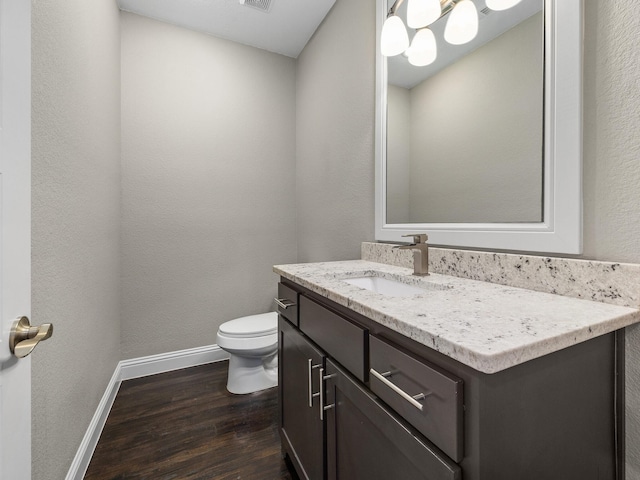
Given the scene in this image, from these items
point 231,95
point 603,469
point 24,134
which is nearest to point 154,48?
point 231,95

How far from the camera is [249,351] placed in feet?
6.17

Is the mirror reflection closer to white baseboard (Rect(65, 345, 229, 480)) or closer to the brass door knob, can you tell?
the brass door knob

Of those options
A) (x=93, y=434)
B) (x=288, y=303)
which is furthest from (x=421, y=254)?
(x=93, y=434)

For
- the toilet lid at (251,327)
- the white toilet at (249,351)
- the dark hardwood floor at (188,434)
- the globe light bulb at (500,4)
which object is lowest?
the dark hardwood floor at (188,434)

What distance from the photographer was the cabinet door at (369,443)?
0.56 m

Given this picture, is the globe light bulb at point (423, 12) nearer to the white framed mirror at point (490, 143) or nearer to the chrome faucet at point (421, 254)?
the white framed mirror at point (490, 143)

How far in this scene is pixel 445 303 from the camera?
77cm

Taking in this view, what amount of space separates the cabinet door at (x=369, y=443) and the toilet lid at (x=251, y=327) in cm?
107

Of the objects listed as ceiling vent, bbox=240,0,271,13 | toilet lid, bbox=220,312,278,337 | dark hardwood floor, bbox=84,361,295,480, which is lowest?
dark hardwood floor, bbox=84,361,295,480

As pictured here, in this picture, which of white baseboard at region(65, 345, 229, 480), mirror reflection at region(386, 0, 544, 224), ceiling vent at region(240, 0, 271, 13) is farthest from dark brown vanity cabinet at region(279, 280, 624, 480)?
ceiling vent at region(240, 0, 271, 13)

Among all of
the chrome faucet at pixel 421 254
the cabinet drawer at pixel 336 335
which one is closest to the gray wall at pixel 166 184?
the chrome faucet at pixel 421 254

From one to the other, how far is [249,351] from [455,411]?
5.24 ft

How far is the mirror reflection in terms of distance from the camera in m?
0.96

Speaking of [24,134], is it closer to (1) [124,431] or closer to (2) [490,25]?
(2) [490,25]
